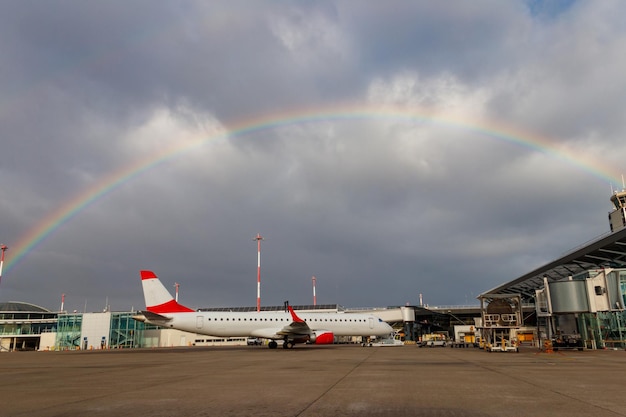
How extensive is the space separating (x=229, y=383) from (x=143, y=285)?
29931mm

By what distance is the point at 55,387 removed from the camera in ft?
43.8

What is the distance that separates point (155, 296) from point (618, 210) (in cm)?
8297

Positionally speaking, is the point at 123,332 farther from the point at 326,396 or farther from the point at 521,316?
the point at 326,396

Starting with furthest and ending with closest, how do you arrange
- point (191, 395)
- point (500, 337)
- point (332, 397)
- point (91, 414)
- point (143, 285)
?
point (143, 285) → point (500, 337) → point (191, 395) → point (332, 397) → point (91, 414)

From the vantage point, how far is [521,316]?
3897cm

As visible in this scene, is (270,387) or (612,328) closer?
(270,387)

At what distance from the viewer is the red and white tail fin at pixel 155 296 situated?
39938 millimetres

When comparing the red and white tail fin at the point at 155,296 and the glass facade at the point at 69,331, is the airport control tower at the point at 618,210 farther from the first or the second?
the glass facade at the point at 69,331

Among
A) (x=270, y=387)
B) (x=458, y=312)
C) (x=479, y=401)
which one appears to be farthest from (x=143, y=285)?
(x=458, y=312)

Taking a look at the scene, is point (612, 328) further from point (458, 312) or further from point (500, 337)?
point (458, 312)

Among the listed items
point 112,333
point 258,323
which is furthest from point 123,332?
point 258,323

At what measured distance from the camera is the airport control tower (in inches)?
3063

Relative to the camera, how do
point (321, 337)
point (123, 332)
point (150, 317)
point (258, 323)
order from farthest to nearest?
1. point (123, 332)
2. point (258, 323)
3. point (321, 337)
4. point (150, 317)

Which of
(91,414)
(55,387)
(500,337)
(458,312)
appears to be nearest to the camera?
(91,414)
